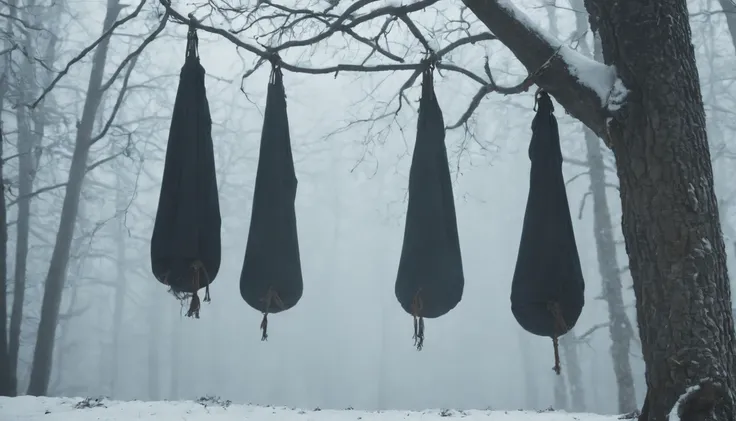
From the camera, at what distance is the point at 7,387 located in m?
5.60

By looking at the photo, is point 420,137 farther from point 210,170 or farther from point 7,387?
point 7,387

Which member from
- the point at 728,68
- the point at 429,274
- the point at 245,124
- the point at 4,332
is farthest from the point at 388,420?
the point at 245,124

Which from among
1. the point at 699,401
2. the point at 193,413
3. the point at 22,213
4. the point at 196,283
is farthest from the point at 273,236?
the point at 22,213

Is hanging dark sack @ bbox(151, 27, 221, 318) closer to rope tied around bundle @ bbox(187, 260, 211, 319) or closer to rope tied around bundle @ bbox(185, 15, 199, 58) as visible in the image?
rope tied around bundle @ bbox(187, 260, 211, 319)

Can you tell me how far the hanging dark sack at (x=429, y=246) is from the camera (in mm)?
2041

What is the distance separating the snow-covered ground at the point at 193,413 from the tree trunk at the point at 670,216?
8.08 ft

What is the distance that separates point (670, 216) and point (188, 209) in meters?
1.66

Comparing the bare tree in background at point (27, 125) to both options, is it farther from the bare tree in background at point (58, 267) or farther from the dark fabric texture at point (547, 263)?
the dark fabric texture at point (547, 263)

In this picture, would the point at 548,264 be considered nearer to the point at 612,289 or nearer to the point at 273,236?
the point at 273,236

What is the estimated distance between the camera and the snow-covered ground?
3.86m

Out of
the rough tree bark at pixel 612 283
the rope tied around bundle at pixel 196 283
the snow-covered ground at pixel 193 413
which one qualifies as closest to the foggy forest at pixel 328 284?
the rough tree bark at pixel 612 283

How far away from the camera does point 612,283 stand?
7.55m

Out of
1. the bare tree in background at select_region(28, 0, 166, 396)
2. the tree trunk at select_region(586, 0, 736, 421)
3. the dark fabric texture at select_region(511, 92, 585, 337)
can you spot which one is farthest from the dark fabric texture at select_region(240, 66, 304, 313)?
the bare tree in background at select_region(28, 0, 166, 396)

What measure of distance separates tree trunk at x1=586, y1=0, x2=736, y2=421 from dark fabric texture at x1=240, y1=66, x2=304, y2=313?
1214mm
